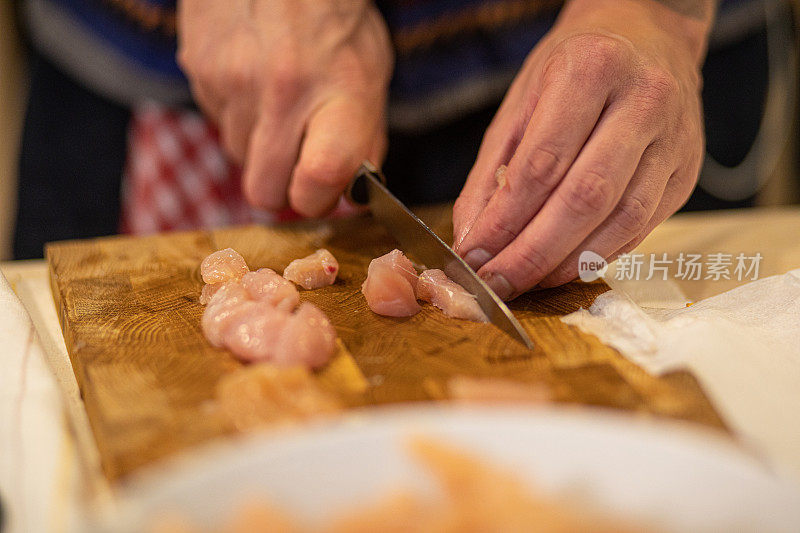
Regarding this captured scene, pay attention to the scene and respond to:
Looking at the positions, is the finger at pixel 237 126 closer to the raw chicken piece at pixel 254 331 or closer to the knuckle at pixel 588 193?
the raw chicken piece at pixel 254 331

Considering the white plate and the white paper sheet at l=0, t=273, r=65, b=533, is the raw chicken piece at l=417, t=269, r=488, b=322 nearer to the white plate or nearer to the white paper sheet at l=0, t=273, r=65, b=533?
the white plate

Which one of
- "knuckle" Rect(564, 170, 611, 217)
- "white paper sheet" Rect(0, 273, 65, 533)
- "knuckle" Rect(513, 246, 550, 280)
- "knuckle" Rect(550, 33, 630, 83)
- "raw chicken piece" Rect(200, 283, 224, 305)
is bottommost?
"raw chicken piece" Rect(200, 283, 224, 305)

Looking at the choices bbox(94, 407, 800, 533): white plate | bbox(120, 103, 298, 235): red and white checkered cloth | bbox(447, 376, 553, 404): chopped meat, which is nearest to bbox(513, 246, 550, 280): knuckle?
bbox(447, 376, 553, 404): chopped meat

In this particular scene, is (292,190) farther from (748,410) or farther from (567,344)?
(748,410)

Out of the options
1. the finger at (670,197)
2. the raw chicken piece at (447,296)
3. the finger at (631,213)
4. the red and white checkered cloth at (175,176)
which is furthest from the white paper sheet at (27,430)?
the red and white checkered cloth at (175,176)

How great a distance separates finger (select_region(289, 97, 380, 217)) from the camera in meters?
1.54

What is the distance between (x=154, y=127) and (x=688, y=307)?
5.47 ft

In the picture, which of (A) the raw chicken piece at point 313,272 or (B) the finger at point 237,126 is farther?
(B) the finger at point 237,126

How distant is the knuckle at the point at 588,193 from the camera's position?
1.14 meters

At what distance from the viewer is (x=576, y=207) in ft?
3.77

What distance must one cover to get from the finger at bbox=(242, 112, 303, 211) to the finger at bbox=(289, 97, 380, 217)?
0.11 ft

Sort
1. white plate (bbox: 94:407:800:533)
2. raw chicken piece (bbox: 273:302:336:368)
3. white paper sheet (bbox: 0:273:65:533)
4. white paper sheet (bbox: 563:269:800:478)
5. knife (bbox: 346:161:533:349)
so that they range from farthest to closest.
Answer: knife (bbox: 346:161:533:349), raw chicken piece (bbox: 273:302:336:368), white paper sheet (bbox: 563:269:800:478), white paper sheet (bbox: 0:273:65:533), white plate (bbox: 94:407:800:533)

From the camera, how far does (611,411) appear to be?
94cm

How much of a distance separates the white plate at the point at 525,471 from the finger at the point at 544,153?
0.52m
